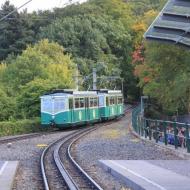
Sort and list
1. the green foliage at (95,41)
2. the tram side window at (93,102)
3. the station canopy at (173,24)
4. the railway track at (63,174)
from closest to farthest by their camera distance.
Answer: the station canopy at (173,24) < the railway track at (63,174) < the tram side window at (93,102) < the green foliage at (95,41)

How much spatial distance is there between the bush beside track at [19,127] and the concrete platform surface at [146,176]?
2615 centimetres

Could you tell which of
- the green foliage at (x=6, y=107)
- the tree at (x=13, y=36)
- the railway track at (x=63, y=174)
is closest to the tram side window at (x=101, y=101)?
the green foliage at (x=6, y=107)

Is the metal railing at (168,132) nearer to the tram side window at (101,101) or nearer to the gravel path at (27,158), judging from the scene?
the gravel path at (27,158)

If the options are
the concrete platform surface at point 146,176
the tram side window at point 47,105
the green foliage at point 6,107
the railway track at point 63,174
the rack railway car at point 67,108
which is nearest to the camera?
the concrete platform surface at point 146,176

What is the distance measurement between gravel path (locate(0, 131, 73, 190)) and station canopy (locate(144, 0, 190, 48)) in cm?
656

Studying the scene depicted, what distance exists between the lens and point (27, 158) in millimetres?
25359

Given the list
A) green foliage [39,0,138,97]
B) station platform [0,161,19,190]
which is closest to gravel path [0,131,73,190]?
station platform [0,161,19,190]

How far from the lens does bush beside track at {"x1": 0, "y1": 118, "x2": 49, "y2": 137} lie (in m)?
45.4

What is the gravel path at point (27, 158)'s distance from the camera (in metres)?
16.9

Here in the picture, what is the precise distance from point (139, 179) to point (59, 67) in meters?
55.9

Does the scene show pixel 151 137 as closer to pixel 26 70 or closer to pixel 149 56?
pixel 149 56

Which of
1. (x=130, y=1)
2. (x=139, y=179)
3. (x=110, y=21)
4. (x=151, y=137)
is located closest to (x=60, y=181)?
(x=139, y=179)

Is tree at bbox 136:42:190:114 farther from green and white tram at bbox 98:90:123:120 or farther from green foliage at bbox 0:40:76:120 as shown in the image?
green foliage at bbox 0:40:76:120

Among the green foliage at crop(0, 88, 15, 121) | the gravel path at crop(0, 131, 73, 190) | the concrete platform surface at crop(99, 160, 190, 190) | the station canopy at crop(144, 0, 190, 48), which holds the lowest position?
the gravel path at crop(0, 131, 73, 190)
